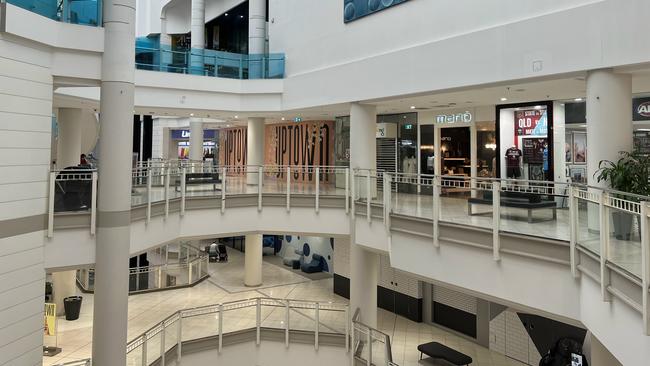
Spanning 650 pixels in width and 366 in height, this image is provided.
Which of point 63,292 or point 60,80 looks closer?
point 60,80

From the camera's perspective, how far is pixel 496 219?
22.9ft

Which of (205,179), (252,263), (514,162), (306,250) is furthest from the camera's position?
(306,250)

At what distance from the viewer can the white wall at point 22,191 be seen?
6.57 metres

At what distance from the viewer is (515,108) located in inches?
515

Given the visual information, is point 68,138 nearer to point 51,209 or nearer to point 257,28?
point 257,28

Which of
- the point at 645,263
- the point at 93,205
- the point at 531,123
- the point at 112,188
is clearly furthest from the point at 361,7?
the point at 645,263

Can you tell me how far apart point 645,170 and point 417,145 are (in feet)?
32.8

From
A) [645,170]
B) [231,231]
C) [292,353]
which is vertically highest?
[645,170]

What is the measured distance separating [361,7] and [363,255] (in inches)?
273

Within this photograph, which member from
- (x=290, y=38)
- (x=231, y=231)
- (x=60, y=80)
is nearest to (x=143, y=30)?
(x=290, y=38)

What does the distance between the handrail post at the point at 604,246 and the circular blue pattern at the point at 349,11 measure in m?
9.59

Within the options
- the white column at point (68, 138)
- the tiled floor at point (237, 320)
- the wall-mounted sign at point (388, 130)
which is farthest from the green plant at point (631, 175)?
the white column at point (68, 138)

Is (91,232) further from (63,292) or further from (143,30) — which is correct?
(143,30)

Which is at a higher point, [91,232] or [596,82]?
[596,82]
